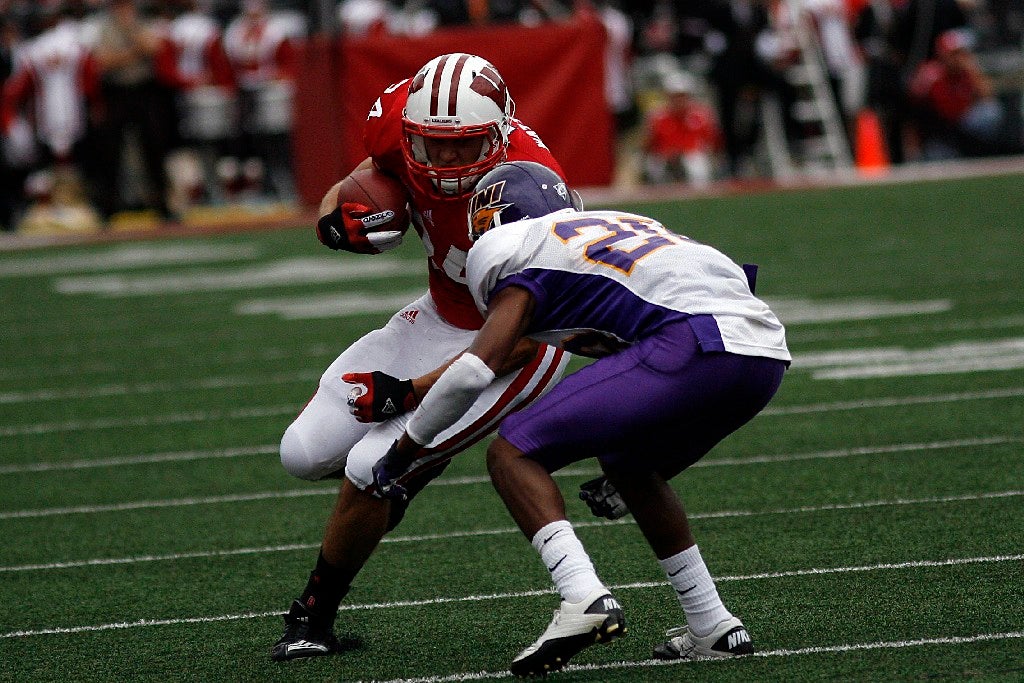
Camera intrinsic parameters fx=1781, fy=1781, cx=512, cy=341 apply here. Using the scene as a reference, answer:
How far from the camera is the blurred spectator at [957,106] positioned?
1734cm

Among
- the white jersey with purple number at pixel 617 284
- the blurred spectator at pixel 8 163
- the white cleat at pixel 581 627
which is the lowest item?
the blurred spectator at pixel 8 163

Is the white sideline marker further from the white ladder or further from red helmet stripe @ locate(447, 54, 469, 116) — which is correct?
the white ladder

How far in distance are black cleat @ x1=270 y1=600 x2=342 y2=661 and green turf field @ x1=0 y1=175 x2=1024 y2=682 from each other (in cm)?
5

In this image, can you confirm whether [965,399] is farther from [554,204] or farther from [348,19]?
[348,19]

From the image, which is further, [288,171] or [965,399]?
[288,171]

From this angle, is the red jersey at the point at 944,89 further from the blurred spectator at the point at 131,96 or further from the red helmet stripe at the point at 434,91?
the red helmet stripe at the point at 434,91

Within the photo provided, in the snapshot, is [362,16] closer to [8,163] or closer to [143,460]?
[8,163]

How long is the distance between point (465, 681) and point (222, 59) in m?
14.5

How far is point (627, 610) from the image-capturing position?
4730mm

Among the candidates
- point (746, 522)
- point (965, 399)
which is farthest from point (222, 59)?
point (746, 522)

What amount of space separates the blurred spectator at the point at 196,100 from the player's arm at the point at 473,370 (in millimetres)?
13753

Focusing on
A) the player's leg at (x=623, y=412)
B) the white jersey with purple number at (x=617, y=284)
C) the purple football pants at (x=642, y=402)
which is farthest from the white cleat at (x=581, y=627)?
the white jersey with purple number at (x=617, y=284)

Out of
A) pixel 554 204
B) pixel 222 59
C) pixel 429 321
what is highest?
pixel 554 204

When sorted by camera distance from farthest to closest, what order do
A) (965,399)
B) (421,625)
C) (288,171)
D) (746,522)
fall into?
(288,171), (965,399), (746,522), (421,625)
